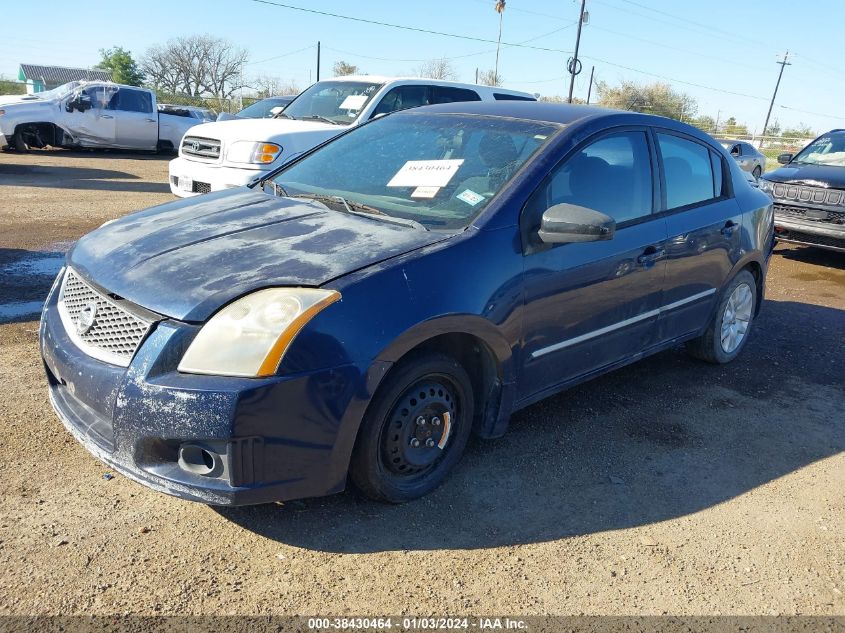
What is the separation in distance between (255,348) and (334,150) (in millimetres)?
2090

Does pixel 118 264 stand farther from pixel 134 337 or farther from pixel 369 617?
pixel 369 617

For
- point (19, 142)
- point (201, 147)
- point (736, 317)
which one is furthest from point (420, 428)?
point (19, 142)

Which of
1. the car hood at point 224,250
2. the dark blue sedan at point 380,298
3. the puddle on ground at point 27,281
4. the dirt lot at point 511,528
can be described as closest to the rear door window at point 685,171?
the dark blue sedan at point 380,298

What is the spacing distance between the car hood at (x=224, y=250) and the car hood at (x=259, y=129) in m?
4.64

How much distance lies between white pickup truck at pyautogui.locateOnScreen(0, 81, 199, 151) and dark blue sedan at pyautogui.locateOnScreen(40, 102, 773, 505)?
15508 millimetres

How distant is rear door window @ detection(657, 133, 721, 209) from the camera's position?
4305 millimetres

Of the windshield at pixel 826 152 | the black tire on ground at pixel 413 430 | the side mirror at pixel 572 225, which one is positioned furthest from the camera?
the windshield at pixel 826 152

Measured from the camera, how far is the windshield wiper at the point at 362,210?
3.29 meters

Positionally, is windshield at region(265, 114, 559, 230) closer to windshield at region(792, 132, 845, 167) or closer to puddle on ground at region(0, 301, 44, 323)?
puddle on ground at region(0, 301, 44, 323)

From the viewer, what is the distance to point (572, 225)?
324cm

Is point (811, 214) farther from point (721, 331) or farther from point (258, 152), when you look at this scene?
point (258, 152)

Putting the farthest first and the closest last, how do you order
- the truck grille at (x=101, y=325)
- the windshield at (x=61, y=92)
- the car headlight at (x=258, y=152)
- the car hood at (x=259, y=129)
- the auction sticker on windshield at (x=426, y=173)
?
the windshield at (x=61, y=92) → the car hood at (x=259, y=129) → the car headlight at (x=258, y=152) → the auction sticker on windshield at (x=426, y=173) → the truck grille at (x=101, y=325)

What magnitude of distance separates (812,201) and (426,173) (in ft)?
24.2

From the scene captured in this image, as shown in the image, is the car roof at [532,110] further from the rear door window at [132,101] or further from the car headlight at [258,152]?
the rear door window at [132,101]
